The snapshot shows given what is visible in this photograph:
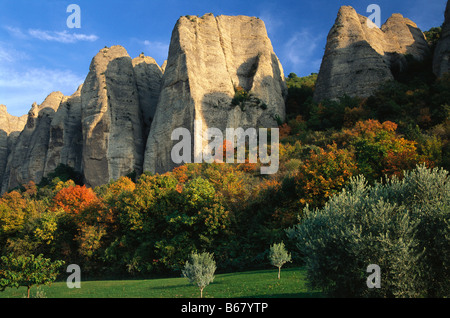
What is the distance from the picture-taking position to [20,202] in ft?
135

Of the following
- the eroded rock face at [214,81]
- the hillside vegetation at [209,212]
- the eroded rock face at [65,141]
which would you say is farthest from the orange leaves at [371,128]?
the eroded rock face at [65,141]

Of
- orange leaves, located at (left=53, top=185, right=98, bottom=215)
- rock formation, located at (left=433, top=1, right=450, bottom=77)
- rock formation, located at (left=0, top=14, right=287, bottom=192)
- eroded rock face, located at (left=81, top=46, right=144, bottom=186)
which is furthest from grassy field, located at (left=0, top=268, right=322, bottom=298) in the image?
rock formation, located at (left=433, top=1, right=450, bottom=77)

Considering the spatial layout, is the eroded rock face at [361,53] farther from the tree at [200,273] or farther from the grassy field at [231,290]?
the tree at [200,273]

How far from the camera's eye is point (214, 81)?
178 ft

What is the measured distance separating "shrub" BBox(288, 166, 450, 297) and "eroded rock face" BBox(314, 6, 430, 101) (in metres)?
44.2

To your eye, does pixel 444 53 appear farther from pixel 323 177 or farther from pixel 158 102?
pixel 158 102

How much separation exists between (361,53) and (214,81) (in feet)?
80.1

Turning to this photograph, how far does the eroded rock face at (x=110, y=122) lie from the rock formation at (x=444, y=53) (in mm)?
47316

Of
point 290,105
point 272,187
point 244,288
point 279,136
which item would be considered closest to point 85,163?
A: point 279,136

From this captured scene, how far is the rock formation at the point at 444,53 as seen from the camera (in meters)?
48.7

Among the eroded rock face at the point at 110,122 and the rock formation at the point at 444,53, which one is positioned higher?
the rock formation at the point at 444,53

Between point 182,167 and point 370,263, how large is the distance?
33.5 m

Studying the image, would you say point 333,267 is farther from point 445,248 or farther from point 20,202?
point 20,202

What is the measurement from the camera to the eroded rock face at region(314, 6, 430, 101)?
173ft
